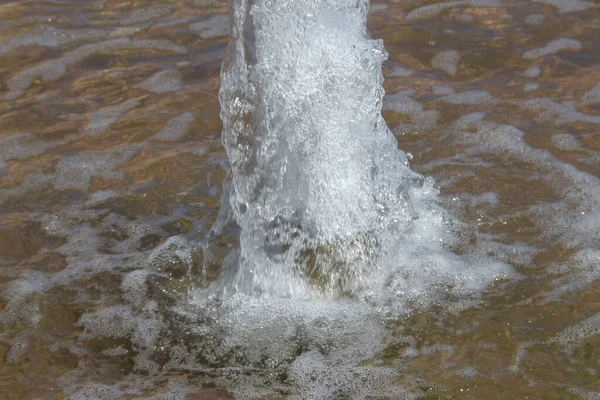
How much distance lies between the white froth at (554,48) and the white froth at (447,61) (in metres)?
0.32

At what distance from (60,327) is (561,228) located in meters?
1.58

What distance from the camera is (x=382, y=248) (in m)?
2.74

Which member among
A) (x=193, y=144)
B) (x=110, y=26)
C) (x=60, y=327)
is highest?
(x=110, y=26)

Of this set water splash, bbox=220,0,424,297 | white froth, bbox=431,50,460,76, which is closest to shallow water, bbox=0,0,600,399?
white froth, bbox=431,50,460,76

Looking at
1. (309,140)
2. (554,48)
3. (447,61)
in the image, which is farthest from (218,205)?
(554,48)

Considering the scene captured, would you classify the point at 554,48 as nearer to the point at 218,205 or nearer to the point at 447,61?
the point at 447,61

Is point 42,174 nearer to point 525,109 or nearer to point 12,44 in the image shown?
point 12,44

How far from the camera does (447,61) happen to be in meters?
4.16

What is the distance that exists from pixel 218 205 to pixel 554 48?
201cm

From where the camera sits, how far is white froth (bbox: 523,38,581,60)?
13.7 feet

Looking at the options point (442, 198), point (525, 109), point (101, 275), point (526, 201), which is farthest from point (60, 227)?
point (525, 109)

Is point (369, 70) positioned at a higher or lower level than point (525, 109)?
higher

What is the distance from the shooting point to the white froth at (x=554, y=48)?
13.7ft

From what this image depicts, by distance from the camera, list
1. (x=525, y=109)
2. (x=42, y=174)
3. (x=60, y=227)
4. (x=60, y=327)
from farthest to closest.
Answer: (x=525, y=109)
(x=42, y=174)
(x=60, y=227)
(x=60, y=327)
